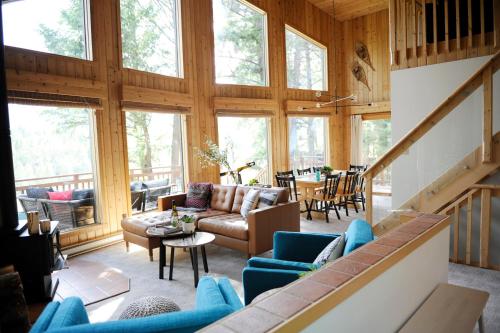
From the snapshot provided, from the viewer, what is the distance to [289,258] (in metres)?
3.11

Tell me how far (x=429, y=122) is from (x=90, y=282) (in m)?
3.95

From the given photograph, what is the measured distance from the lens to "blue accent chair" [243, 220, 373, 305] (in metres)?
2.38

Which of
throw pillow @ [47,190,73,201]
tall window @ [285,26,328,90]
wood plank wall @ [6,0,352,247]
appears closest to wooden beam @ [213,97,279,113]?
wood plank wall @ [6,0,352,247]

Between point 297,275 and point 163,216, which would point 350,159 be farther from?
point 297,275

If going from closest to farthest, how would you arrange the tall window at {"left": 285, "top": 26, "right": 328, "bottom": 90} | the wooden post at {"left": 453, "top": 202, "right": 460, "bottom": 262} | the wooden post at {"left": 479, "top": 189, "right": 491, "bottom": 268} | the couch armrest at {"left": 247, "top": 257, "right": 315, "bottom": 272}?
1. the couch armrest at {"left": 247, "top": 257, "right": 315, "bottom": 272}
2. the wooden post at {"left": 479, "top": 189, "right": 491, "bottom": 268}
3. the wooden post at {"left": 453, "top": 202, "right": 460, "bottom": 262}
4. the tall window at {"left": 285, "top": 26, "right": 328, "bottom": 90}

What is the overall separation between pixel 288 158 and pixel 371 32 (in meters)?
4.25

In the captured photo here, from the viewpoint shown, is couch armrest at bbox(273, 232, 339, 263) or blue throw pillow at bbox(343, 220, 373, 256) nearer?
blue throw pillow at bbox(343, 220, 373, 256)

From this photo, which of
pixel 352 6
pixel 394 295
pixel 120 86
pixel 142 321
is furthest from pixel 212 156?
pixel 352 6

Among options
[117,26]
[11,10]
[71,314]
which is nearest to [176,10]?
[117,26]

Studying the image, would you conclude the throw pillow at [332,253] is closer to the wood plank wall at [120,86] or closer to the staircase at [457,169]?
the staircase at [457,169]

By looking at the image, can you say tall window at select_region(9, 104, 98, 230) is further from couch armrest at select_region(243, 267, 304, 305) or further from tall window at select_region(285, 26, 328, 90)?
tall window at select_region(285, 26, 328, 90)

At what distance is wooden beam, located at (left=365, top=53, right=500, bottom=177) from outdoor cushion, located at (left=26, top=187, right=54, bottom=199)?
413 cm

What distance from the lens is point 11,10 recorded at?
4.47 meters

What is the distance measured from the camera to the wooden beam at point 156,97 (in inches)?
217
